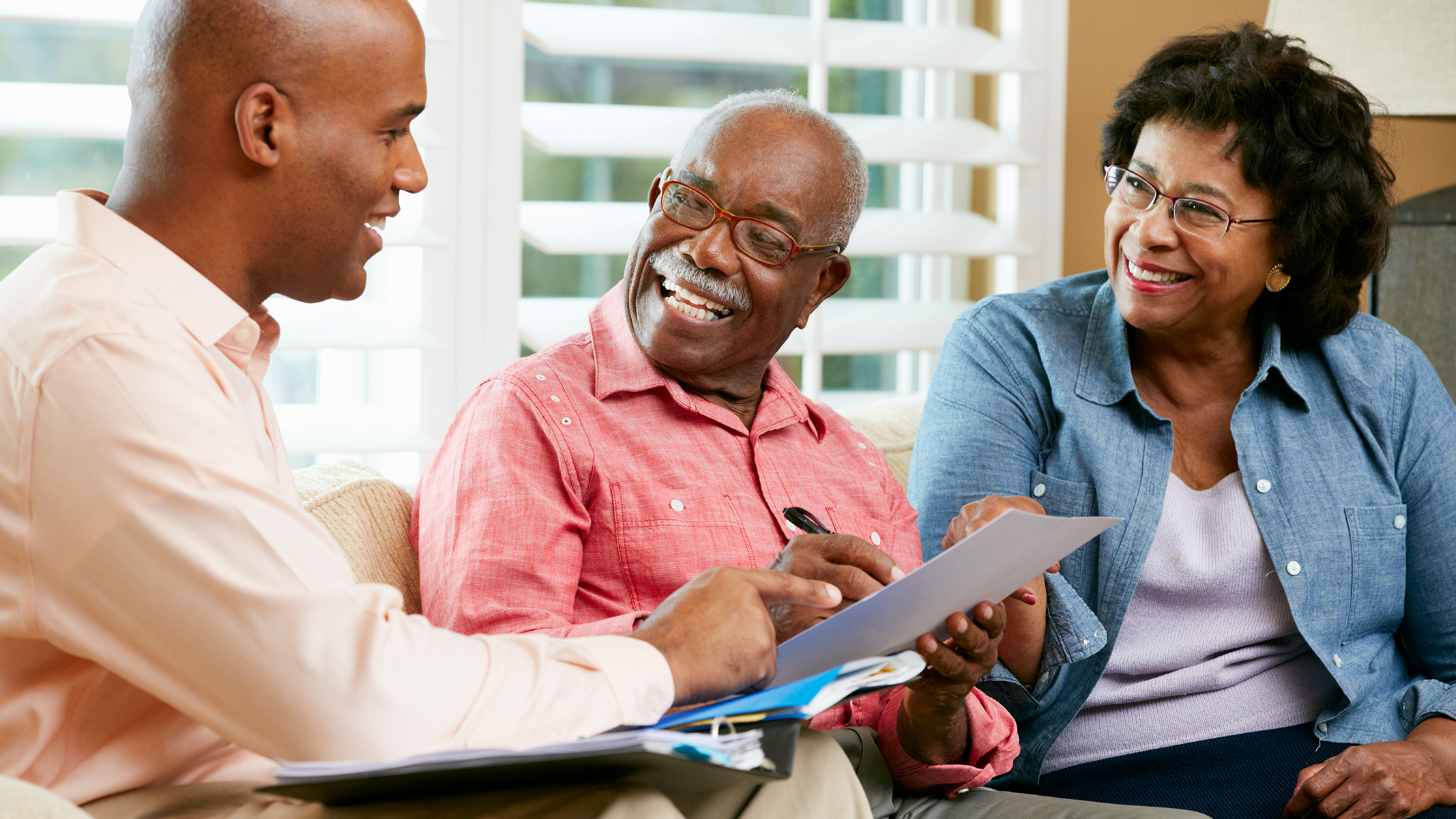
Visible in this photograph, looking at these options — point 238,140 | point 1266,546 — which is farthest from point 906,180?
point 238,140

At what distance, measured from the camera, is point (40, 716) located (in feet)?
3.02

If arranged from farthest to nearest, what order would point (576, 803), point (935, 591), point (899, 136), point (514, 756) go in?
point (899, 136) → point (935, 591) → point (576, 803) → point (514, 756)

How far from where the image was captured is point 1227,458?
5.84ft

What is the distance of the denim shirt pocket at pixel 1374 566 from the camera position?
5.68 feet

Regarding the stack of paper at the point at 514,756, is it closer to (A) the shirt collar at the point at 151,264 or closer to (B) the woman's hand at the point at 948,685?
(A) the shirt collar at the point at 151,264

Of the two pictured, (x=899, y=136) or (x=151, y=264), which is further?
(x=899, y=136)

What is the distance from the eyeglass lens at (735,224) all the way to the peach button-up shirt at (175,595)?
2.29 ft

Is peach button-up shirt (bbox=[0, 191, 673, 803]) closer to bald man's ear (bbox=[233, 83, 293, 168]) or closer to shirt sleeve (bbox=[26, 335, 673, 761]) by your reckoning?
shirt sleeve (bbox=[26, 335, 673, 761])

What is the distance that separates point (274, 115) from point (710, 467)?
27.1 inches

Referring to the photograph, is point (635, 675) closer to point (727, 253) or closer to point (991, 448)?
point (727, 253)

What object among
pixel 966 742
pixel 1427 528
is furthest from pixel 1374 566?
pixel 966 742

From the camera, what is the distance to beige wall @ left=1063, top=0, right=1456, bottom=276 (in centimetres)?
270

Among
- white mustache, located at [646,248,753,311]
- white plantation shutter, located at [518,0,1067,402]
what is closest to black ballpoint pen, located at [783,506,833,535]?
white mustache, located at [646,248,753,311]

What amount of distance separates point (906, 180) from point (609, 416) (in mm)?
1520
